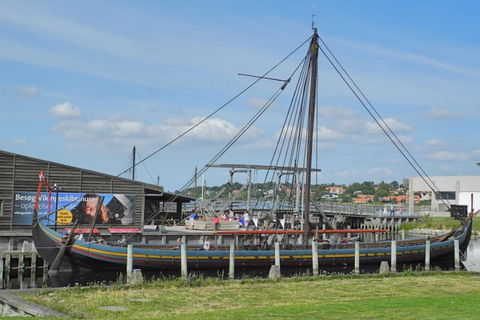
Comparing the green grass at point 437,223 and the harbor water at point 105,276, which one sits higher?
the green grass at point 437,223

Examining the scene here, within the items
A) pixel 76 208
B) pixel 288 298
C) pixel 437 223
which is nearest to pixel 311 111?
pixel 76 208

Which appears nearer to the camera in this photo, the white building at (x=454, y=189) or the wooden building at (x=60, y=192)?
the wooden building at (x=60, y=192)

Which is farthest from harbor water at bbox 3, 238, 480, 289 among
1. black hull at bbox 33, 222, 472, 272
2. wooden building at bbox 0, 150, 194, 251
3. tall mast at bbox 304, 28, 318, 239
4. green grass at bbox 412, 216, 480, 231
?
green grass at bbox 412, 216, 480, 231

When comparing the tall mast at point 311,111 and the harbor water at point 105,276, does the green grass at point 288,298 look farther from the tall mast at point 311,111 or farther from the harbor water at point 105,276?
the tall mast at point 311,111

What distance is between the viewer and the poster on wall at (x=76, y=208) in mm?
43812

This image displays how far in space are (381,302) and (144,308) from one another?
6.61 meters

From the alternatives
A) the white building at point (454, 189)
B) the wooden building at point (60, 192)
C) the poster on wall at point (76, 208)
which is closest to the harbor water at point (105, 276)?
the wooden building at point (60, 192)

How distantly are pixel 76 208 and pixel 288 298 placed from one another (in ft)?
92.0

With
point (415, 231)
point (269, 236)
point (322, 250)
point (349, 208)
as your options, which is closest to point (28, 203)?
point (269, 236)

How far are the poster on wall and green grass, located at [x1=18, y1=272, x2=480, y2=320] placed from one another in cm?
2052

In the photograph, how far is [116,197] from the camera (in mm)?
47312

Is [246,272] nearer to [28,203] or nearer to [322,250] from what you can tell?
[322,250]

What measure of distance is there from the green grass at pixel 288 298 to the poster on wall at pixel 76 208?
67.3 ft

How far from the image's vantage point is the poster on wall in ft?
144
